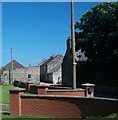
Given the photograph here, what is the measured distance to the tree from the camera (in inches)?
1549

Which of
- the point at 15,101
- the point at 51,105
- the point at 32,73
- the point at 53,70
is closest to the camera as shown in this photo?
the point at 15,101

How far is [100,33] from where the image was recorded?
41.9 m

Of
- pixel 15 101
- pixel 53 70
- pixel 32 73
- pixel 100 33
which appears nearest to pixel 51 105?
pixel 15 101

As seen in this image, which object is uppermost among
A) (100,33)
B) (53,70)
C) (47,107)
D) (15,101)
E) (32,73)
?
(100,33)

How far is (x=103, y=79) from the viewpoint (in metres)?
44.7

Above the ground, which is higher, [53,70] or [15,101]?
[53,70]

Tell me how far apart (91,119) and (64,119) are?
181 cm

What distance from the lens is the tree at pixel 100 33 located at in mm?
39344

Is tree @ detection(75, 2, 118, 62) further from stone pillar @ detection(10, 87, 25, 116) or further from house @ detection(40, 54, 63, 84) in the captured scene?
house @ detection(40, 54, 63, 84)

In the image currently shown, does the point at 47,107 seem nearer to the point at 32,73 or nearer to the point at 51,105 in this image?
the point at 51,105

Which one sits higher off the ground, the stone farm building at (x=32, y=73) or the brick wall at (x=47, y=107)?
the stone farm building at (x=32, y=73)

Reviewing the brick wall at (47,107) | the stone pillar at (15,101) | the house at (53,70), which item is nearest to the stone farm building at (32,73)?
the house at (53,70)

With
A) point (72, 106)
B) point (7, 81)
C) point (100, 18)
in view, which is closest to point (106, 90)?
point (100, 18)

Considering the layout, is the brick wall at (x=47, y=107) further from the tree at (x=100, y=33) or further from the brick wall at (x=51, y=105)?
the tree at (x=100, y=33)
